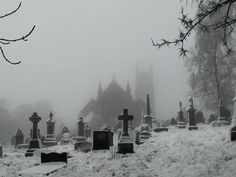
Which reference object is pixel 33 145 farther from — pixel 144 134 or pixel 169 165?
pixel 169 165

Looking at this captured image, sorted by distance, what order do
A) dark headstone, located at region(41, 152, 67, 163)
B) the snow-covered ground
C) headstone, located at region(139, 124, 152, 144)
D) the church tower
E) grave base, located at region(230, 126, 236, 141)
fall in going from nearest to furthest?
the snow-covered ground
dark headstone, located at region(41, 152, 67, 163)
grave base, located at region(230, 126, 236, 141)
headstone, located at region(139, 124, 152, 144)
the church tower

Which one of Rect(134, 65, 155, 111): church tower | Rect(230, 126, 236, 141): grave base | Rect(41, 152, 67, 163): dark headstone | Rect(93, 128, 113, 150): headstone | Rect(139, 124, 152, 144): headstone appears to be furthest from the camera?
Rect(134, 65, 155, 111): church tower

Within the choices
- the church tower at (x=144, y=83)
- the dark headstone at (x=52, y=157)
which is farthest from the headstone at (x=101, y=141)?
the church tower at (x=144, y=83)

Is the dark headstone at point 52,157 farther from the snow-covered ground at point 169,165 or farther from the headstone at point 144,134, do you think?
the headstone at point 144,134

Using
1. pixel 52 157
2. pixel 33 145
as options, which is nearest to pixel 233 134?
pixel 52 157

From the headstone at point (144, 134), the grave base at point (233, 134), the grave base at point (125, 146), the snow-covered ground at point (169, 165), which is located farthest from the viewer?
the headstone at point (144, 134)

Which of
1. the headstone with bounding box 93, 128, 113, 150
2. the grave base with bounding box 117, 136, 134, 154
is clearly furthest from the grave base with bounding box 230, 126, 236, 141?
the headstone with bounding box 93, 128, 113, 150

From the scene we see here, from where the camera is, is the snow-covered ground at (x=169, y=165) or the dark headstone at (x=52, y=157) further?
the dark headstone at (x=52, y=157)

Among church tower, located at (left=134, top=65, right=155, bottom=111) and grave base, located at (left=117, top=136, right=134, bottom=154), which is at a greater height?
church tower, located at (left=134, top=65, right=155, bottom=111)

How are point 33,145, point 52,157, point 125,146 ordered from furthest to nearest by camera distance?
point 33,145 → point 125,146 → point 52,157

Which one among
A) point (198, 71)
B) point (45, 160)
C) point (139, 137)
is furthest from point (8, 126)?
point (45, 160)

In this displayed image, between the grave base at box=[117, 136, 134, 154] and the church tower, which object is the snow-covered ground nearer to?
the grave base at box=[117, 136, 134, 154]

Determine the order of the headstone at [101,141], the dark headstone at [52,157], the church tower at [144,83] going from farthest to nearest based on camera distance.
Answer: the church tower at [144,83]
the headstone at [101,141]
the dark headstone at [52,157]

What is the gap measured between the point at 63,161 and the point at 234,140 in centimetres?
646
